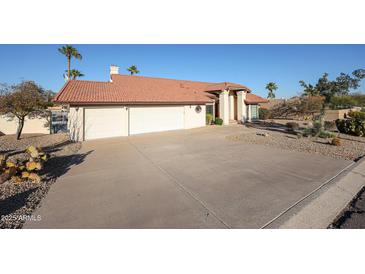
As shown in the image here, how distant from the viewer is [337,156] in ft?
22.9

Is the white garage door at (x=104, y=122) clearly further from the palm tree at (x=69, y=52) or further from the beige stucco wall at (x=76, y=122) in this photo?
the palm tree at (x=69, y=52)

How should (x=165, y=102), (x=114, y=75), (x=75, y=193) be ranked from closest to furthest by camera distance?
(x=75, y=193), (x=165, y=102), (x=114, y=75)

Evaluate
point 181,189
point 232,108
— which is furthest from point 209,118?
point 181,189

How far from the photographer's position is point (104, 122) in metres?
12.2

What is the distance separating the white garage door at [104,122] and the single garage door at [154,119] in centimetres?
75

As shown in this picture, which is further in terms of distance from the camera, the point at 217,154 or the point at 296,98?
the point at 296,98

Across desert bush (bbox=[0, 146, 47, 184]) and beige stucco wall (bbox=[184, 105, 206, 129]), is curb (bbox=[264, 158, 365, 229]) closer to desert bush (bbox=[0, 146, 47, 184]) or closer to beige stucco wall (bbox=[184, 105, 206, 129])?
desert bush (bbox=[0, 146, 47, 184])

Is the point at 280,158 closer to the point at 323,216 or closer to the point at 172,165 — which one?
the point at 323,216

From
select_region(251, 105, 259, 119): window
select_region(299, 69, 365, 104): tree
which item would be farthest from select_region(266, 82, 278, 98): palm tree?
select_region(251, 105, 259, 119): window

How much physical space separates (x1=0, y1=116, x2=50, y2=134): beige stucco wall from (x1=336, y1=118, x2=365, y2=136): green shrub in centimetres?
2325

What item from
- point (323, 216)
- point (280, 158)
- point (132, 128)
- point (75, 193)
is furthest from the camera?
point (132, 128)

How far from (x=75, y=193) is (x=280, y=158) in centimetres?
717

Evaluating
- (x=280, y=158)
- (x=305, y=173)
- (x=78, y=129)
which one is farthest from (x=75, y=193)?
(x=78, y=129)

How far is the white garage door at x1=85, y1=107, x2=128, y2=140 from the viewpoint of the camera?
11664 mm
